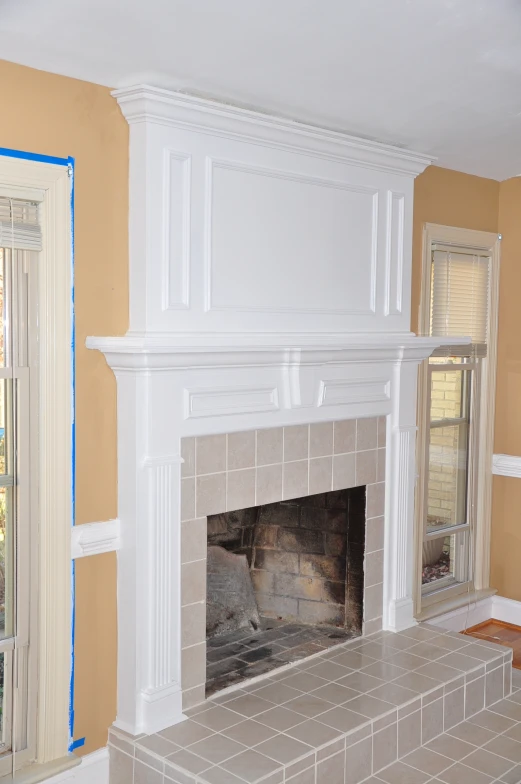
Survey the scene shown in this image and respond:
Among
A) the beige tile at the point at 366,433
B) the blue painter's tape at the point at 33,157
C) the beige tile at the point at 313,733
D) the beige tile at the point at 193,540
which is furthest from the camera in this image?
the beige tile at the point at 366,433

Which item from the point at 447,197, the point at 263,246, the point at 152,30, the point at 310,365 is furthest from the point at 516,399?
the point at 152,30

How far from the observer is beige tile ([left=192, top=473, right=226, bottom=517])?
310 cm

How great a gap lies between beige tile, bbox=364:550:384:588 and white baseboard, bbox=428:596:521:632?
83 cm

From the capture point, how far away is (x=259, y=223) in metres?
3.20

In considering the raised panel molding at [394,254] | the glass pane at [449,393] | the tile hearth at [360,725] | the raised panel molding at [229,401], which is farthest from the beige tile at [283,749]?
the glass pane at [449,393]

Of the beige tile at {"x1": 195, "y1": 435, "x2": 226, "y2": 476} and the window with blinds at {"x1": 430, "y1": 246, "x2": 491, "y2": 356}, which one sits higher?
the window with blinds at {"x1": 430, "y1": 246, "x2": 491, "y2": 356}

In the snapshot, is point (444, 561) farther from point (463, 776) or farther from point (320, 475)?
point (463, 776)

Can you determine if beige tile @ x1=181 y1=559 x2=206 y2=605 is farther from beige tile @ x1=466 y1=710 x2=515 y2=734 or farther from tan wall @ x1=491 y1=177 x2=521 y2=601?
tan wall @ x1=491 y1=177 x2=521 y2=601

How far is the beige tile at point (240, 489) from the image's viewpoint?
10.5 ft

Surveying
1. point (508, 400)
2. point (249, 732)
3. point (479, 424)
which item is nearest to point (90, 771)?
point (249, 732)

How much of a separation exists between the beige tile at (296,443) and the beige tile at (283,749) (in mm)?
1058

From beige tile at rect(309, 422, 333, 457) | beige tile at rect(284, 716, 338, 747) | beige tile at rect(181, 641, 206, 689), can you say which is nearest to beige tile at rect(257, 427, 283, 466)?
beige tile at rect(309, 422, 333, 457)

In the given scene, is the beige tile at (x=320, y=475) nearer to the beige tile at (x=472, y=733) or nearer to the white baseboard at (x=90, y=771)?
the beige tile at (x=472, y=733)

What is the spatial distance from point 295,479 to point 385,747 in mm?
1088
